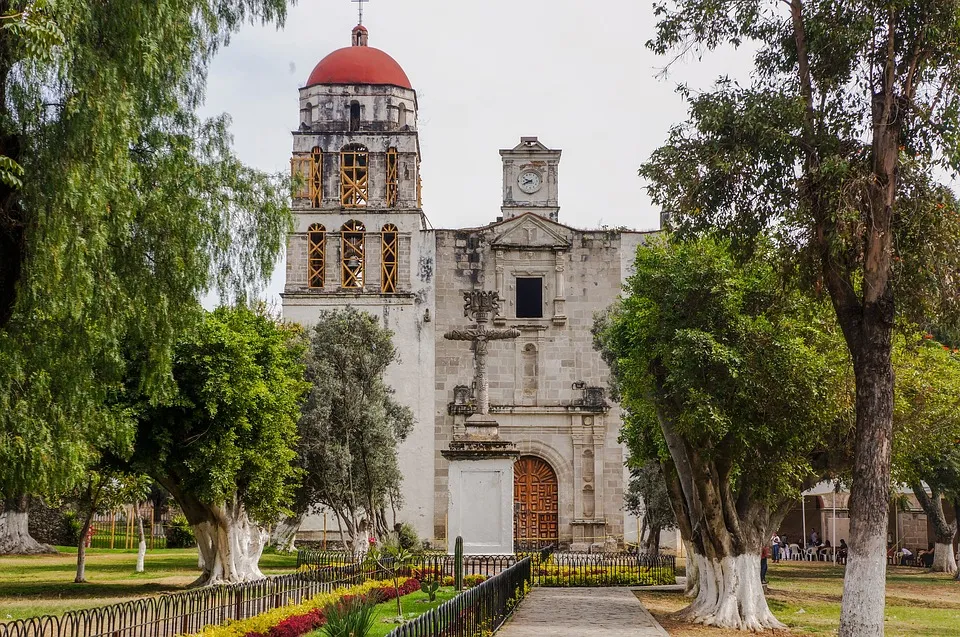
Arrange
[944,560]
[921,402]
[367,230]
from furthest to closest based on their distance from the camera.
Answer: [367,230], [944,560], [921,402]

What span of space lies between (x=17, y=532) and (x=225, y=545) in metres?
15.4

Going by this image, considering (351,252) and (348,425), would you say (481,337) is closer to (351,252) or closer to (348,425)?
(348,425)

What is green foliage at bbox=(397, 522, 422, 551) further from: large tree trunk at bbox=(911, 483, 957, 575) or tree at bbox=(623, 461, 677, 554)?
large tree trunk at bbox=(911, 483, 957, 575)

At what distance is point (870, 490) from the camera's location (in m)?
11.1

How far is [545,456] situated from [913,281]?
2273 cm

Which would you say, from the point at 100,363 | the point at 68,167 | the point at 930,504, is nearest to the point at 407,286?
the point at 930,504

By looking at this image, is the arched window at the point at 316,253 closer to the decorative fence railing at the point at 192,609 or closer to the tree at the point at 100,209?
the decorative fence railing at the point at 192,609

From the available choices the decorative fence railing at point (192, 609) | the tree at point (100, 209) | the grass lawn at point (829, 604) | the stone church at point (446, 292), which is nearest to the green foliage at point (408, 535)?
the stone church at point (446, 292)

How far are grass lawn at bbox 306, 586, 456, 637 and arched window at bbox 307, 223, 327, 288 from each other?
695 inches

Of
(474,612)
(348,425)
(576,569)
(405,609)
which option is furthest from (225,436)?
(474,612)

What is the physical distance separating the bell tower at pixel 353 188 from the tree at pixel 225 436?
12.7 m

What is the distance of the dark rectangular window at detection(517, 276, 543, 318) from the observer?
35375mm

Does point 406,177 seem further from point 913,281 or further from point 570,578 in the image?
point 913,281

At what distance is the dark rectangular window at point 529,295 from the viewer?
3538 cm
